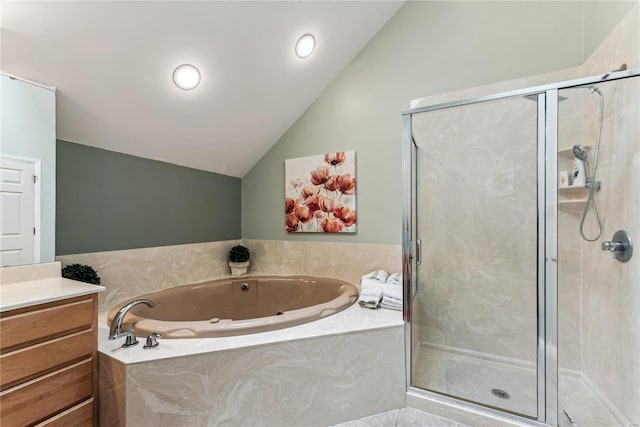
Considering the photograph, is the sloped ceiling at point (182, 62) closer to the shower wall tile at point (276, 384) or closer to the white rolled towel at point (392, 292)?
the shower wall tile at point (276, 384)

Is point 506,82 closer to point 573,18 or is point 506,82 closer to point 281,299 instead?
point 573,18

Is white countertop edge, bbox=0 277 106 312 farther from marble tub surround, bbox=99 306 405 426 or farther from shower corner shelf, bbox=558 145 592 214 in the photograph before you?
shower corner shelf, bbox=558 145 592 214

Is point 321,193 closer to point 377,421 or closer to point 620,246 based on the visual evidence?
point 377,421

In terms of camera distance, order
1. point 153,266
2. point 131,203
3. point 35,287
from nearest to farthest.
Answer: point 35,287, point 131,203, point 153,266

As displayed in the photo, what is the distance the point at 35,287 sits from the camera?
4.55 ft

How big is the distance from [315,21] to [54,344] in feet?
8.00

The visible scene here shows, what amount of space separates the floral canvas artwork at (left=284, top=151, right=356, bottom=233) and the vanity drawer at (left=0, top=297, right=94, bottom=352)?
70.3 inches

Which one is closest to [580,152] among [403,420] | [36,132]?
[403,420]

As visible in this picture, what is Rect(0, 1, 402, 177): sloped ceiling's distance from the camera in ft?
4.85

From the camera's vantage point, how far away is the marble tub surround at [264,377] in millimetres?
1284

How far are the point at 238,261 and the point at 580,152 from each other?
273 centimetres

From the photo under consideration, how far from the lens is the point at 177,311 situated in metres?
2.23

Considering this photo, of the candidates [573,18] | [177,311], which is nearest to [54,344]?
[177,311]

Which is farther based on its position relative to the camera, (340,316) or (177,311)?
(177,311)
